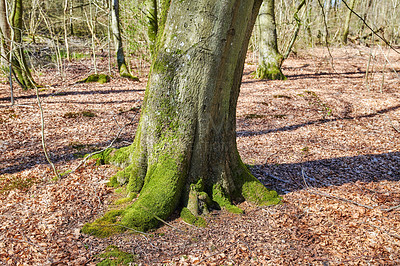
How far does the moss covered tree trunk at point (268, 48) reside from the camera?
1184 centimetres

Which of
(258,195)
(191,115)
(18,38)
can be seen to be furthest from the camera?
(18,38)

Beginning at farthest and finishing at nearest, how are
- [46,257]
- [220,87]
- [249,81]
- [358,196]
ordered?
1. [249,81]
2. [358,196]
3. [220,87]
4. [46,257]

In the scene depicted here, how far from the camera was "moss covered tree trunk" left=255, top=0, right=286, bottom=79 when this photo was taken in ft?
38.8

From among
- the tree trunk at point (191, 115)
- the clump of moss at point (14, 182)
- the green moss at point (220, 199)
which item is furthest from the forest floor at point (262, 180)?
the tree trunk at point (191, 115)

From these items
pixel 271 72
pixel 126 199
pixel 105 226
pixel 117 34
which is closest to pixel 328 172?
pixel 126 199

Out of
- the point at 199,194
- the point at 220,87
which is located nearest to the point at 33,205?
the point at 199,194

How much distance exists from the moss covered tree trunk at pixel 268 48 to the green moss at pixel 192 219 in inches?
392

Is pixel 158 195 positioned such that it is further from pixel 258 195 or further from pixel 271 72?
pixel 271 72

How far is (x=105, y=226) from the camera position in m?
3.09

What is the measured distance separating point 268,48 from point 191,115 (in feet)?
32.8

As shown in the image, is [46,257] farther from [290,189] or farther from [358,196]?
[358,196]

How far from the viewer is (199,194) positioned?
342 cm

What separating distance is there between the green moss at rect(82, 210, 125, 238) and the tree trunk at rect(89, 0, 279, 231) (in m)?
0.10

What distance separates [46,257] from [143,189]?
1223mm
